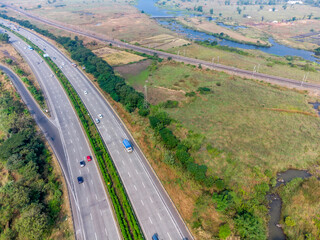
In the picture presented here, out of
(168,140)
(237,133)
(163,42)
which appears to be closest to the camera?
(168,140)

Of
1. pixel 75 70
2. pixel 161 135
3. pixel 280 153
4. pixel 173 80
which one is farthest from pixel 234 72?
pixel 75 70

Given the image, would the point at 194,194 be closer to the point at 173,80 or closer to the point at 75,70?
the point at 173,80

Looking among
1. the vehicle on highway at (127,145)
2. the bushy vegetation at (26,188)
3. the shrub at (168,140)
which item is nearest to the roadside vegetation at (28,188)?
the bushy vegetation at (26,188)

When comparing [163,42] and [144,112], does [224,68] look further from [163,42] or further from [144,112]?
[144,112]

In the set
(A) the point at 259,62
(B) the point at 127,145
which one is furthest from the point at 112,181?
(A) the point at 259,62

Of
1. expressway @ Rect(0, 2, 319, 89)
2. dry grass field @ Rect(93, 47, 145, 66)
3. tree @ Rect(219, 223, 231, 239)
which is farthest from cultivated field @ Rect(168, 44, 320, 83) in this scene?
tree @ Rect(219, 223, 231, 239)

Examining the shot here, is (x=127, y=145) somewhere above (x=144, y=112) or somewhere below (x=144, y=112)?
below
